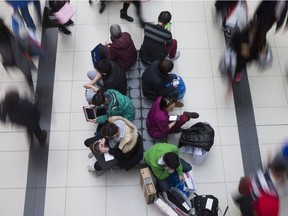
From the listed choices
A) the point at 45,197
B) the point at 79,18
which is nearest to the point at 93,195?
the point at 45,197

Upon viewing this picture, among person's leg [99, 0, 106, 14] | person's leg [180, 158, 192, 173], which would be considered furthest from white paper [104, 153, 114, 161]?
person's leg [99, 0, 106, 14]

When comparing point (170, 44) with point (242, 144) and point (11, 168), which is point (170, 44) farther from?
point (11, 168)

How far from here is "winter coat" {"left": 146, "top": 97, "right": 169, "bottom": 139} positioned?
15.2 feet

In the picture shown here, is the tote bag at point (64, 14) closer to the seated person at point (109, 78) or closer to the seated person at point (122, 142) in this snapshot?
the seated person at point (109, 78)

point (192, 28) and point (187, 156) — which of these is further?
point (192, 28)

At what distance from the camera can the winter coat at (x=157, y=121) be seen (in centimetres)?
463

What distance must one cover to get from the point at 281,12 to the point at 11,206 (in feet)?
15.6

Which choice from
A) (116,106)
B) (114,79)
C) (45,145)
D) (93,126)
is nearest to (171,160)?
(116,106)

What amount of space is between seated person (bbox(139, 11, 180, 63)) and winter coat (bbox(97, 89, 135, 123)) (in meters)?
0.98

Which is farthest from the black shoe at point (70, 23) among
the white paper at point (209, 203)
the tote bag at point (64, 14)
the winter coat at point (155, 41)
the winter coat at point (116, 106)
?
the white paper at point (209, 203)

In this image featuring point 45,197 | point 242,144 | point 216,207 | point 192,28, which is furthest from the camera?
point 192,28

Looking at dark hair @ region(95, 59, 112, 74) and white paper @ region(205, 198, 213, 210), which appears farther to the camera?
dark hair @ region(95, 59, 112, 74)

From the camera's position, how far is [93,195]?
488 cm

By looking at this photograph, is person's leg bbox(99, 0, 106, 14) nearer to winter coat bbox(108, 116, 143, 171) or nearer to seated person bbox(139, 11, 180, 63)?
seated person bbox(139, 11, 180, 63)
